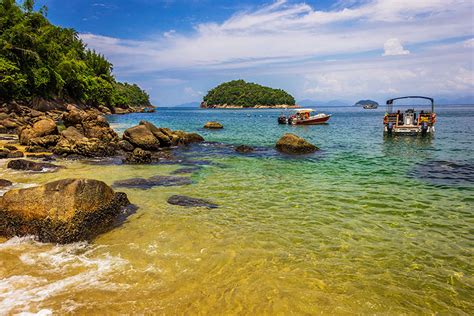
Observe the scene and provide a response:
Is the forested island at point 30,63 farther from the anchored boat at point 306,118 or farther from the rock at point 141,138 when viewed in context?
the anchored boat at point 306,118

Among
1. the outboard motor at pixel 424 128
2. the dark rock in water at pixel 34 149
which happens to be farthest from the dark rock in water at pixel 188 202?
the outboard motor at pixel 424 128

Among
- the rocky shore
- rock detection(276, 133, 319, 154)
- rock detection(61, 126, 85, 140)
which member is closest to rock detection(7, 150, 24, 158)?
the rocky shore

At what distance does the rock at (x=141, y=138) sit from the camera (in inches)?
934

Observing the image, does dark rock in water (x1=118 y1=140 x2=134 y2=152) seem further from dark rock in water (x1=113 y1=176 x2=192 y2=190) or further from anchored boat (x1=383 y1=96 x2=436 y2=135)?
anchored boat (x1=383 y1=96 x2=436 y2=135)

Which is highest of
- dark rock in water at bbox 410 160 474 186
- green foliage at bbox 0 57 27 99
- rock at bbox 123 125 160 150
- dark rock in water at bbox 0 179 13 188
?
green foliage at bbox 0 57 27 99

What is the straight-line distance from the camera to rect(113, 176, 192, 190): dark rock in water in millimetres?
13453

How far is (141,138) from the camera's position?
Result: 23.9 m

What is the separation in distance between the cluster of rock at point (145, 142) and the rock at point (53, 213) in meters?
11.6

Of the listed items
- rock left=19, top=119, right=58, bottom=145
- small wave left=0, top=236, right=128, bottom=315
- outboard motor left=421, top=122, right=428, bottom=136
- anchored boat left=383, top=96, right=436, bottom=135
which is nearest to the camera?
small wave left=0, top=236, right=128, bottom=315

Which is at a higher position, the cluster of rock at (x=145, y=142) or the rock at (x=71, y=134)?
the rock at (x=71, y=134)

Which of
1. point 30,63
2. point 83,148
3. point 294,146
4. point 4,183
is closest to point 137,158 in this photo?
point 83,148

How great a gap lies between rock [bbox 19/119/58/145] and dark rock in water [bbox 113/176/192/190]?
14.0 meters

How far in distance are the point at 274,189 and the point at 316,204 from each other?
2.53m

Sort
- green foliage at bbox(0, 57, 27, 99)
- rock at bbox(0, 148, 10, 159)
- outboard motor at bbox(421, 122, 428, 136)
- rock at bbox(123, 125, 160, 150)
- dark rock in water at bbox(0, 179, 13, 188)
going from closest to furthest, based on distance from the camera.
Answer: dark rock in water at bbox(0, 179, 13, 188) → rock at bbox(0, 148, 10, 159) → rock at bbox(123, 125, 160, 150) → outboard motor at bbox(421, 122, 428, 136) → green foliage at bbox(0, 57, 27, 99)
